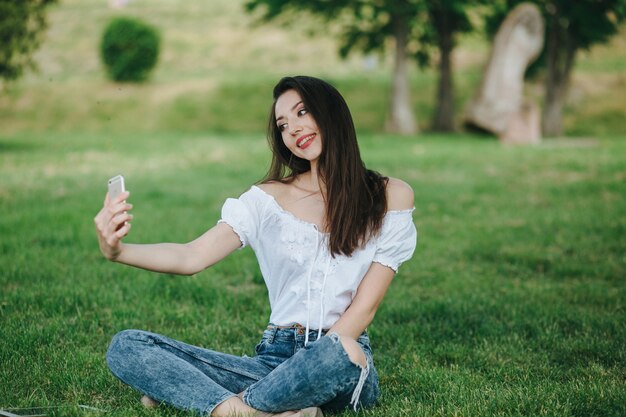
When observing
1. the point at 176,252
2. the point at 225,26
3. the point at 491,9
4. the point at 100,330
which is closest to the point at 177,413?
the point at 176,252

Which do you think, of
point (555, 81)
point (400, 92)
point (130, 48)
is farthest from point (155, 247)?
point (130, 48)

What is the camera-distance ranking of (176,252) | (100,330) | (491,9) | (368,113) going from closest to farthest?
(176,252) < (100,330) < (491,9) < (368,113)

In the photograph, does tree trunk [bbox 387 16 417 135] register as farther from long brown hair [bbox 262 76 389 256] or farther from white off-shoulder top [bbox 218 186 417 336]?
white off-shoulder top [bbox 218 186 417 336]

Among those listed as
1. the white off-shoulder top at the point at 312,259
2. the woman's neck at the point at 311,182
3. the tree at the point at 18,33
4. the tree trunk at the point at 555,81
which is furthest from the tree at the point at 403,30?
the white off-shoulder top at the point at 312,259

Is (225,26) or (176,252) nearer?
(176,252)

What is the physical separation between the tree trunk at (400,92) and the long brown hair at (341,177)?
64.7 ft

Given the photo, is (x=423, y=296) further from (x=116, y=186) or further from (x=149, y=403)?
(x=116, y=186)

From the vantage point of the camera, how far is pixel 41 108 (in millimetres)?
28859

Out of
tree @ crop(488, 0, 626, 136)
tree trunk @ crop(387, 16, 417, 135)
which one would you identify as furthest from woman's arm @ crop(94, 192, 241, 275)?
tree @ crop(488, 0, 626, 136)

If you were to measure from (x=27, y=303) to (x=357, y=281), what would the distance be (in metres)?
3.02

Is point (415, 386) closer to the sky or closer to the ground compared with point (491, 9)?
closer to the ground

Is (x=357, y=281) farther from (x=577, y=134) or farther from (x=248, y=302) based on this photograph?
(x=577, y=134)

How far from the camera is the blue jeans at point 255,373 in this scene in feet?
10.6

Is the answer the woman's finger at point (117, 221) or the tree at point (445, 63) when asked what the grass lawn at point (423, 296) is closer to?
the woman's finger at point (117, 221)
